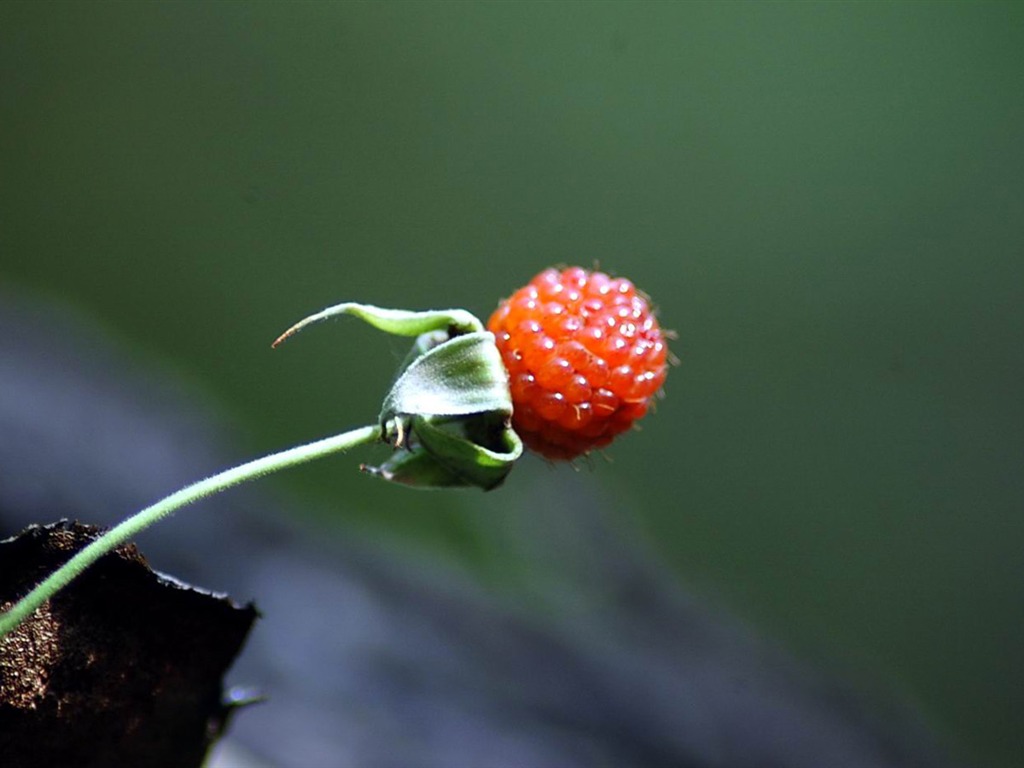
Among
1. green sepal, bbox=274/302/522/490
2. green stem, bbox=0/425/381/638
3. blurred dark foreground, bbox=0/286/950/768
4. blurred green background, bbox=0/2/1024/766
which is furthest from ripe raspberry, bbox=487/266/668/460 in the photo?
blurred green background, bbox=0/2/1024/766

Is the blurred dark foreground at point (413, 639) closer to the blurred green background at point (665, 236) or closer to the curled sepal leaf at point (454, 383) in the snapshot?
the blurred green background at point (665, 236)

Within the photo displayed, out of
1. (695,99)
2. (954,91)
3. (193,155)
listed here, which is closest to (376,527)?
(193,155)

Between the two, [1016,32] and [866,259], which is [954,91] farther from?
[866,259]

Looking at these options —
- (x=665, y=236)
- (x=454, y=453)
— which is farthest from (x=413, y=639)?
(x=454, y=453)

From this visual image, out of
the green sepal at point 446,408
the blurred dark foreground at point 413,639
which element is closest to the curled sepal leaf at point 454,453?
the green sepal at point 446,408

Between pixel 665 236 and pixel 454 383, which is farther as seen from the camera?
pixel 665 236

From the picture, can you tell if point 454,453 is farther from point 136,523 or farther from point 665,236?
point 665,236

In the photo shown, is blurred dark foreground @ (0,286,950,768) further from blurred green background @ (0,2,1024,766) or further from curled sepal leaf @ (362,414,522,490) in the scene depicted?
curled sepal leaf @ (362,414,522,490)
